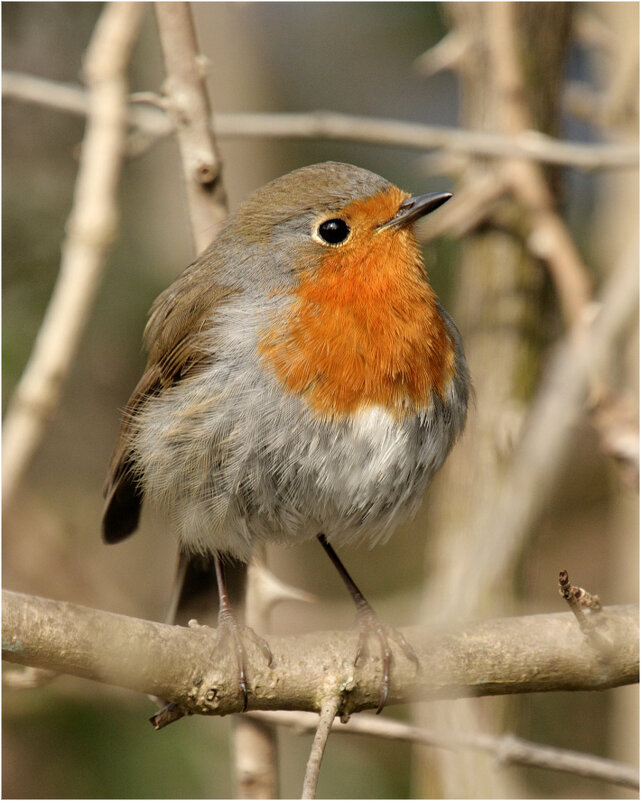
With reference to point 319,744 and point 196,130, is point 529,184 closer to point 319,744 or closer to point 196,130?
point 196,130

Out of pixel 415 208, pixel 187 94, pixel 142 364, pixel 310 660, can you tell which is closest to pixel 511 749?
pixel 310 660

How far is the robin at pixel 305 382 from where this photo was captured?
10.3 ft

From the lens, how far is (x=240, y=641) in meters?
2.80

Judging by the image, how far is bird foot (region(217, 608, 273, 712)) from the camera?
2682mm

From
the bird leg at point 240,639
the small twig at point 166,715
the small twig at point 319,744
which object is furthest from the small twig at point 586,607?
the small twig at point 166,715

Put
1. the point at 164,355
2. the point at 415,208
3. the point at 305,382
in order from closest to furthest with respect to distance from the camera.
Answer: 1. the point at 305,382
2. the point at 415,208
3. the point at 164,355

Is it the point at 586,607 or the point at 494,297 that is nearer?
the point at 586,607

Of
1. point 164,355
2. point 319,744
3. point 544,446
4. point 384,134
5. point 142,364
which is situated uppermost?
point 142,364

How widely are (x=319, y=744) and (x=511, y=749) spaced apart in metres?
0.81

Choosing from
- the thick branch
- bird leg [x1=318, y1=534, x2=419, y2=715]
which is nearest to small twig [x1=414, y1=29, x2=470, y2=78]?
bird leg [x1=318, y1=534, x2=419, y2=715]

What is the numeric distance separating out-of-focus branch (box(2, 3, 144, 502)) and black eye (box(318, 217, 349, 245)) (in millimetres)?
727

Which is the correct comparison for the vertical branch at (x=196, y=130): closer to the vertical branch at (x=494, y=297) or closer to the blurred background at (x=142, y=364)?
the blurred background at (x=142, y=364)

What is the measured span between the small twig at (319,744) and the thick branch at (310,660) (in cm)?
5

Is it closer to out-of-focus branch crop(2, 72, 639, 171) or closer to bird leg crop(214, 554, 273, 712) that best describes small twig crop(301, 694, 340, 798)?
bird leg crop(214, 554, 273, 712)
